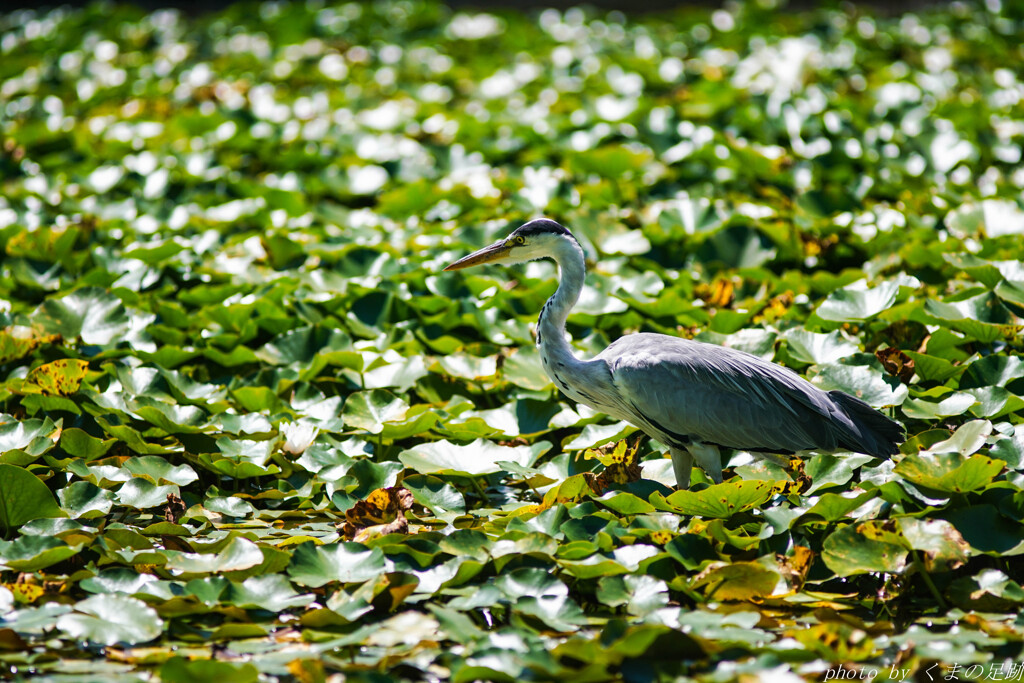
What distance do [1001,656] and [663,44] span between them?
330 inches

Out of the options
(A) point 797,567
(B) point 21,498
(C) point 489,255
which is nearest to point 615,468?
(A) point 797,567

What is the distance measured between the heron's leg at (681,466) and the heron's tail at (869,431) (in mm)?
566

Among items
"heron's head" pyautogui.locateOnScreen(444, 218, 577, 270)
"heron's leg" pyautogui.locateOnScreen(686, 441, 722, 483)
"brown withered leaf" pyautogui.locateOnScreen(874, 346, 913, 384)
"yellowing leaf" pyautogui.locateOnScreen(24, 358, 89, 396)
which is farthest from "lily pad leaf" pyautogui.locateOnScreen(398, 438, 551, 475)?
"brown withered leaf" pyautogui.locateOnScreen(874, 346, 913, 384)

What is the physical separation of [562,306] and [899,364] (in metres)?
1.43

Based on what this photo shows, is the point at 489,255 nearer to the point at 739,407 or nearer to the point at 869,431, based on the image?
the point at 739,407

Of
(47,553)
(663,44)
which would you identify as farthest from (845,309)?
(663,44)

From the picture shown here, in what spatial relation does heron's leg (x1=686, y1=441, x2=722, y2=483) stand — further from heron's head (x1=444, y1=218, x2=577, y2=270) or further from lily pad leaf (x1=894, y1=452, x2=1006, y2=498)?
heron's head (x1=444, y1=218, x2=577, y2=270)

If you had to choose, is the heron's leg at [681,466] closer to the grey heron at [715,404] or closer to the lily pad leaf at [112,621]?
the grey heron at [715,404]

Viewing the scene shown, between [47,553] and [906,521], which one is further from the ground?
[47,553]

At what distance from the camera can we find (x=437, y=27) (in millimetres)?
11102

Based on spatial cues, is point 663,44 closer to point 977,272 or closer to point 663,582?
point 977,272

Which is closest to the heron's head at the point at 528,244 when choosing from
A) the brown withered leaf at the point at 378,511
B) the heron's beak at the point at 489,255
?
the heron's beak at the point at 489,255

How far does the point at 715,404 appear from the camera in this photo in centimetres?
376

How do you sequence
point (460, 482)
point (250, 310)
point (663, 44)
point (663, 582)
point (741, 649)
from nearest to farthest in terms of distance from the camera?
point (741, 649) → point (663, 582) → point (460, 482) → point (250, 310) → point (663, 44)
